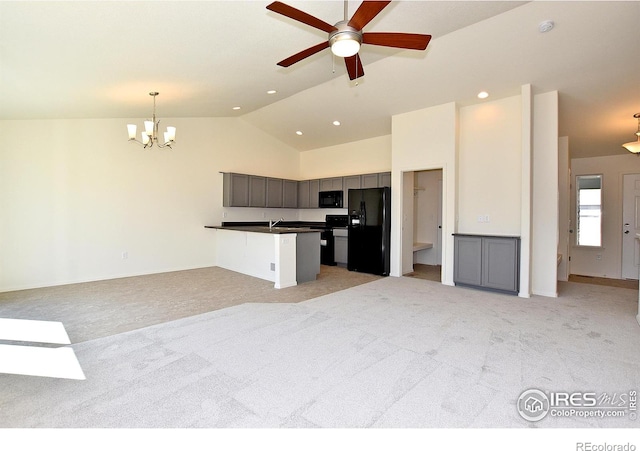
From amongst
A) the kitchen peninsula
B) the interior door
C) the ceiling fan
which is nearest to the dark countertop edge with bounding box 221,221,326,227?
the kitchen peninsula

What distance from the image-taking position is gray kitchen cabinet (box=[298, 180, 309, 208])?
818 cm

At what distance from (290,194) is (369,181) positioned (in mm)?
2218

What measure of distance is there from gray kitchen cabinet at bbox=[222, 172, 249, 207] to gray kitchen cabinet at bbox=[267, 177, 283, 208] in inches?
24.2

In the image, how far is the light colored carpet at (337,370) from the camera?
5.93 feet

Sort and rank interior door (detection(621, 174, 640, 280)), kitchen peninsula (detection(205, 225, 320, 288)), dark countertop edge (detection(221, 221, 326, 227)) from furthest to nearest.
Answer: dark countertop edge (detection(221, 221, 326, 227)) < interior door (detection(621, 174, 640, 280)) < kitchen peninsula (detection(205, 225, 320, 288))

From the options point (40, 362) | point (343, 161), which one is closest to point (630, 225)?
point (343, 161)

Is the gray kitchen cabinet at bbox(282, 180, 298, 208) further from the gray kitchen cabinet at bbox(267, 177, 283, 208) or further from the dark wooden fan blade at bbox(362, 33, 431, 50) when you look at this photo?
the dark wooden fan blade at bbox(362, 33, 431, 50)

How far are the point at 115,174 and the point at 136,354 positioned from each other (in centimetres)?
417

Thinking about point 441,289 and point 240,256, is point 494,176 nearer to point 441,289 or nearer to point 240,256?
point 441,289

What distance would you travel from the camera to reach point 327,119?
261 inches

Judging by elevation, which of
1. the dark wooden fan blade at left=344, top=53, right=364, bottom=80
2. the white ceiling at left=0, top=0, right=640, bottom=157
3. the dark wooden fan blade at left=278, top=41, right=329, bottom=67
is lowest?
the dark wooden fan blade at left=278, top=41, right=329, bottom=67

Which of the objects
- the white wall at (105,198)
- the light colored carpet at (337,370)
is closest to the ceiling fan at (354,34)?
the light colored carpet at (337,370)

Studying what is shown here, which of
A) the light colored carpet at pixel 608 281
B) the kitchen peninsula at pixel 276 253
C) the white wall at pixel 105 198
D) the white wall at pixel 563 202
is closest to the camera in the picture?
the white wall at pixel 105 198

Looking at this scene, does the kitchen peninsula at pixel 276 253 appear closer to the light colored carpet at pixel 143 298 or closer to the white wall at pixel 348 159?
the light colored carpet at pixel 143 298
